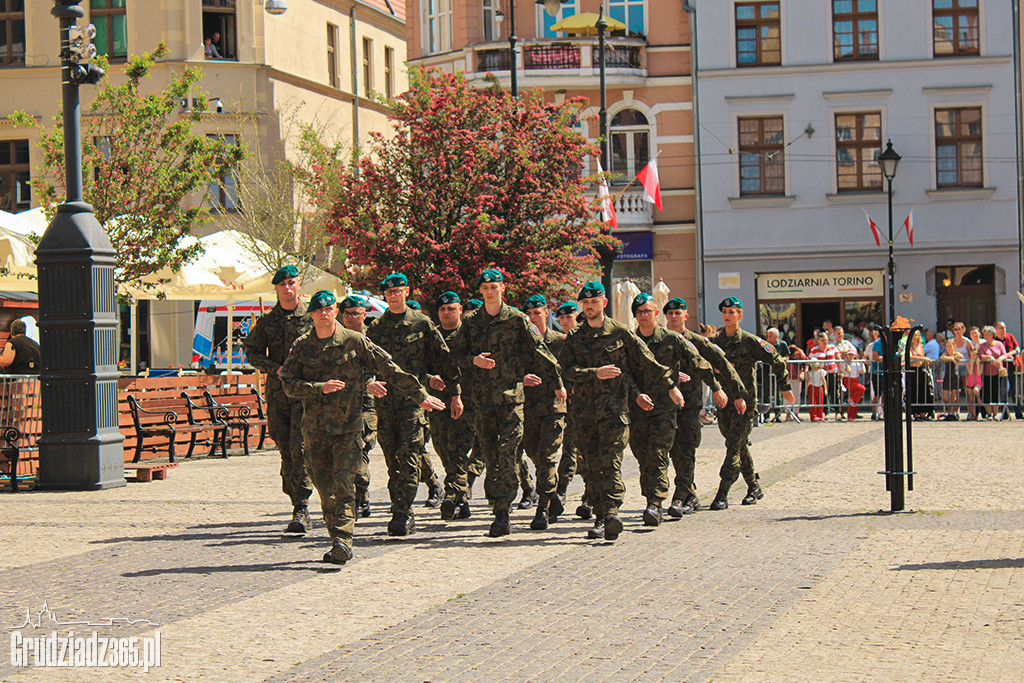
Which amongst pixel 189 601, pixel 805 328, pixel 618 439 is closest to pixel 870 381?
pixel 805 328

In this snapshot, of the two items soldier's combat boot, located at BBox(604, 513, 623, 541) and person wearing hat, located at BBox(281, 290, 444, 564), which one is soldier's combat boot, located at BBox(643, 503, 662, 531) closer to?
soldier's combat boot, located at BBox(604, 513, 623, 541)

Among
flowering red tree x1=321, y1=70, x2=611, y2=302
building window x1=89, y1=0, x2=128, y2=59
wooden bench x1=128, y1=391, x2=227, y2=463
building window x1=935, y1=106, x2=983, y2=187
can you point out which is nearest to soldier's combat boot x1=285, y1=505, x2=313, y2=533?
wooden bench x1=128, y1=391, x2=227, y2=463

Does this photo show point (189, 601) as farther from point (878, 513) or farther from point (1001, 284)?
point (1001, 284)

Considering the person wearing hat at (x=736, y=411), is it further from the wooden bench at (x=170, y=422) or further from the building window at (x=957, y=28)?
the building window at (x=957, y=28)

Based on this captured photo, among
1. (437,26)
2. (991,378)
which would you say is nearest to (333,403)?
(991,378)

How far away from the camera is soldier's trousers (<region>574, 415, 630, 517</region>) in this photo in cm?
1007

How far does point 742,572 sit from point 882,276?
1078 inches

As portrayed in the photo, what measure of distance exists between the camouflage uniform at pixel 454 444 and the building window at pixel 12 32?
30.2 meters

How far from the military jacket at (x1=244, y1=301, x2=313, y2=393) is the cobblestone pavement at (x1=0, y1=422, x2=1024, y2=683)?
4.52 ft

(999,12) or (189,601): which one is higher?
(999,12)

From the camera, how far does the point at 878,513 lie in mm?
11242

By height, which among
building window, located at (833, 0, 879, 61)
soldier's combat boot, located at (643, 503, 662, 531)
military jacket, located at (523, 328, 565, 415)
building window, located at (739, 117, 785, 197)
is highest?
building window, located at (833, 0, 879, 61)

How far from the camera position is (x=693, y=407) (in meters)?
11.9

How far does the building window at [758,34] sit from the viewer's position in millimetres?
35531
